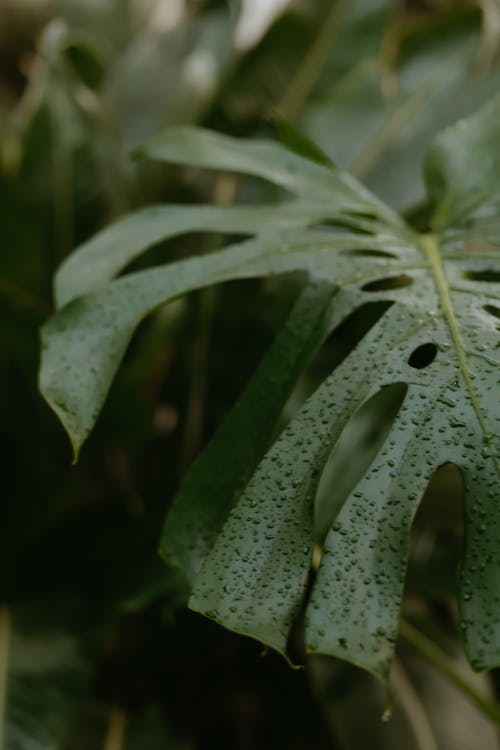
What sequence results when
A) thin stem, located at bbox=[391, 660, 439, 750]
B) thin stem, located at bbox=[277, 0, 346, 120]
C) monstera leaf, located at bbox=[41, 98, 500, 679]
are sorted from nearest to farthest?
monstera leaf, located at bbox=[41, 98, 500, 679] < thin stem, located at bbox=[391, 660, 439, 750] < thin stem, located at bbox=[277, 0, 346, 120]

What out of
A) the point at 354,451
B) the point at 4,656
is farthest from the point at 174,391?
the point at 4,656

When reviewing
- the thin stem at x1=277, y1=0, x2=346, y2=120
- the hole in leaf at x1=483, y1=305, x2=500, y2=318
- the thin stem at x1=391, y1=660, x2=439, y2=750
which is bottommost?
the thin stem at x1=391, y1=660, x2=439, y2=750

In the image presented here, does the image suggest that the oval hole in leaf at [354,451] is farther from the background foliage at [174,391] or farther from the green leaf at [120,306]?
the green leaf at [120,306]

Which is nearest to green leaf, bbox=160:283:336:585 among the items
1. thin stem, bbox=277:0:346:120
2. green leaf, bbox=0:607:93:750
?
green leaf, bbox=0:607:93:750

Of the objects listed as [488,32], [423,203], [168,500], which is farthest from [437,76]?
[168,500]

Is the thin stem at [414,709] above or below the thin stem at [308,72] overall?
below

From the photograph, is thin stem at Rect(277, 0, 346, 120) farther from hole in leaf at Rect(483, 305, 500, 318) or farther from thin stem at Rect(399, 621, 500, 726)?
thin stem at Rect(399, 621, 500, 726)

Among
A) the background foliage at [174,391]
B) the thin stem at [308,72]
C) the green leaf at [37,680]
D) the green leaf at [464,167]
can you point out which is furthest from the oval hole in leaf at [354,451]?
the thin stem at [308,72]
